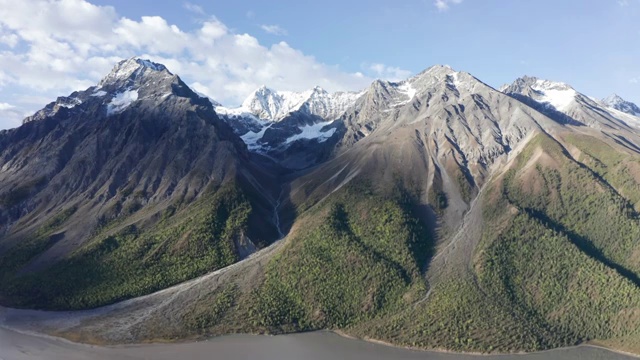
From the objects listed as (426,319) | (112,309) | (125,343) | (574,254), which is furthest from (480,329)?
(112,309)

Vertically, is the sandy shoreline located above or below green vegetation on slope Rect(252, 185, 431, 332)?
below

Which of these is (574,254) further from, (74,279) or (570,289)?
(74,279)

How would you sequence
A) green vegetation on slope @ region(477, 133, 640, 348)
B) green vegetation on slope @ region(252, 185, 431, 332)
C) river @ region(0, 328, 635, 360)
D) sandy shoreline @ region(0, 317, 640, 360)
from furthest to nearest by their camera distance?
green vegetation on slope @ region(252, 185, 431, 332) → green vegetation on slope @ region(477, 133, 640, 348) → sandy shoreline @ region(0, 317, 640, 360) → river @ region(0, 328, 635, 360)

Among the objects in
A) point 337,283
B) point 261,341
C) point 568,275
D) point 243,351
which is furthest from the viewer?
point 337,283

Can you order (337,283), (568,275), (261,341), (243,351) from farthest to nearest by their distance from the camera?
(337,283)
(568,275)
(261,341)
(243,351)

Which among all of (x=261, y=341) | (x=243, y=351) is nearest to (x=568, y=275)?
(x=261, y=341)

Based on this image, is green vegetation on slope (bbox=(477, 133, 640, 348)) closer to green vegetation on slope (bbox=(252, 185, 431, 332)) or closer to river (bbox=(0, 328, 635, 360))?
river (bbox=(0, 328, 635, 360))

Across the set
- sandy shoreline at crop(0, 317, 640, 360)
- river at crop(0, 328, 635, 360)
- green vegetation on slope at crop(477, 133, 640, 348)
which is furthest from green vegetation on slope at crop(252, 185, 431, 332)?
green vegetation on slope at crop(477, 133, 640, 348)

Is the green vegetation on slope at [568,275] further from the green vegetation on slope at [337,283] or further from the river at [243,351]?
the green vegetation on slope at [337,283]

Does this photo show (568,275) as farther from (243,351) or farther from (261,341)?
(243,351)
